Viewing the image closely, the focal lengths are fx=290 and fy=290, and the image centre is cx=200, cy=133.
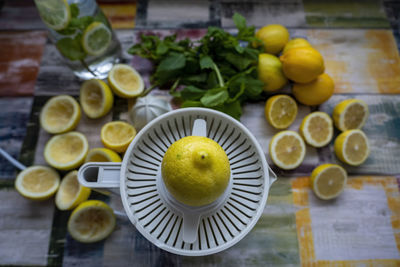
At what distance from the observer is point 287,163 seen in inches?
37.5

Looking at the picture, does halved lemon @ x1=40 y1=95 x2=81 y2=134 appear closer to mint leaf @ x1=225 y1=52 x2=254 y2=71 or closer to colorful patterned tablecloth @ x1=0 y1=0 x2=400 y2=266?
colorful patterned tablecloth @ x1=0 y1=0 x2=400 y2=266

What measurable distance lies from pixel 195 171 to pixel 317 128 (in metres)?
0.59

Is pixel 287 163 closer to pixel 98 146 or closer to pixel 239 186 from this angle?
pixel 239 186

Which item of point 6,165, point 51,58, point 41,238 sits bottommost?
point 41,238

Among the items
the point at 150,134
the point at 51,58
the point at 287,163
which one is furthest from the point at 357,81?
the point at 51,58

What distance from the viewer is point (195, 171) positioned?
22.8 inches

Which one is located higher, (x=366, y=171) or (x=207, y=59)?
(x=207, y=59)

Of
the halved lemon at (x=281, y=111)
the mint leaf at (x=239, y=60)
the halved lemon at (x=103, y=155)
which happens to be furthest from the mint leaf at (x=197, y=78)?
the halved lemon at (x=103, y=155)

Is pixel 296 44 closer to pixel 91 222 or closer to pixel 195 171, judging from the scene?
pixel 195 171

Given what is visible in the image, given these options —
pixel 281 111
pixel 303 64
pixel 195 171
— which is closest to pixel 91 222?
pixel 195 171

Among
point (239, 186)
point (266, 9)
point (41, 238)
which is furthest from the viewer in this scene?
point (266, 9)

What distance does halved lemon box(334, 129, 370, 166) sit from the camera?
3.15 feet

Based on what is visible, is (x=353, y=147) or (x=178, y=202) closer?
(x=178, y=202)

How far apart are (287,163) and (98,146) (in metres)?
0.65
